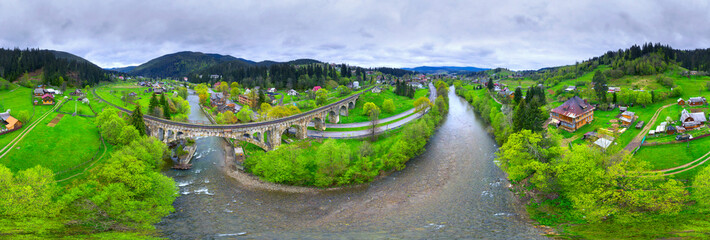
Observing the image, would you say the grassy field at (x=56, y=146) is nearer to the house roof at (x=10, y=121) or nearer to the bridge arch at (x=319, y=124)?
the house roof at (x=10, y=121)

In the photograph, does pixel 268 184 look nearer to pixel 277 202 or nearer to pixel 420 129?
pixel 277 202

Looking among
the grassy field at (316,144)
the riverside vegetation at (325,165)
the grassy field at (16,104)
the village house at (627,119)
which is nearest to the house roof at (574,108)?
the village house at (627,119)

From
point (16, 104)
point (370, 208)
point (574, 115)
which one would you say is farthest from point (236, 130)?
point (16, 104)

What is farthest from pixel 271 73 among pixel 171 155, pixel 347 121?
pixel 171 155

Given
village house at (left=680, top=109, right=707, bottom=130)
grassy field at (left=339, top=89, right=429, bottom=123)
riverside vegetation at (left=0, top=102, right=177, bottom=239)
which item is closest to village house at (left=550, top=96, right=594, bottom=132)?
village house at (left=680, top=109, right=707, bottom=130)

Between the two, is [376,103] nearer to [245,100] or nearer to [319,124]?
[319,124]
